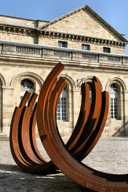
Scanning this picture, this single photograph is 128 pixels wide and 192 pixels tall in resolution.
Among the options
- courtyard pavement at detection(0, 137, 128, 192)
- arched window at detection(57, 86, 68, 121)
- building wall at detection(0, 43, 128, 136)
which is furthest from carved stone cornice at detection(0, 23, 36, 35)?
courtyard pavement at detection(0, 137, 128, 192)

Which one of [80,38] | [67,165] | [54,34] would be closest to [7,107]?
[54,34]

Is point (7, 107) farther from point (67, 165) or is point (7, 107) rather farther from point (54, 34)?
point (67, 165)

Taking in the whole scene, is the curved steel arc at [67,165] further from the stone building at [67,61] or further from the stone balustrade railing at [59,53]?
the stone balustrade railing at [59,53]

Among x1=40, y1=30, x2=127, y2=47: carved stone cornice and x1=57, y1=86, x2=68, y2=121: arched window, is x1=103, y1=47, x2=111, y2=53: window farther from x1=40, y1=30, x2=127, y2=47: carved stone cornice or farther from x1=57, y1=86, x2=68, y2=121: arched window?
x1=57, y1=86, x2=68, y2=121: arched window

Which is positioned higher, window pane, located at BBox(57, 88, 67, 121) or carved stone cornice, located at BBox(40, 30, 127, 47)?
carved stone cornice, located at BBox(40, 30, 127, 47)

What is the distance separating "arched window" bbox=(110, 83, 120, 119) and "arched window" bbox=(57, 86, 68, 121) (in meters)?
4.08

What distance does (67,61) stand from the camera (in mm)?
17672

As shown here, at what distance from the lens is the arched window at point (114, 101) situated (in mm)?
19641

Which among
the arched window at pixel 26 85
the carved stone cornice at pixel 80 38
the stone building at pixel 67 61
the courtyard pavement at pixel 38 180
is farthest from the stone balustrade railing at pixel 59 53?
the courtyard pavement at pixel 38 180

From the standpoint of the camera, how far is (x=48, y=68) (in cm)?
1716

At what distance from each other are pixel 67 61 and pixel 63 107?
3.43 m

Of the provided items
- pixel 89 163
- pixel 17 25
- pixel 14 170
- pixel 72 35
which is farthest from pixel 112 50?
pixel 14 170

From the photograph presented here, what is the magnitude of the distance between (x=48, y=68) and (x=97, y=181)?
13.4 m

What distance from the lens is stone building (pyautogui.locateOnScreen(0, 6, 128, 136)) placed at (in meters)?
16.0
